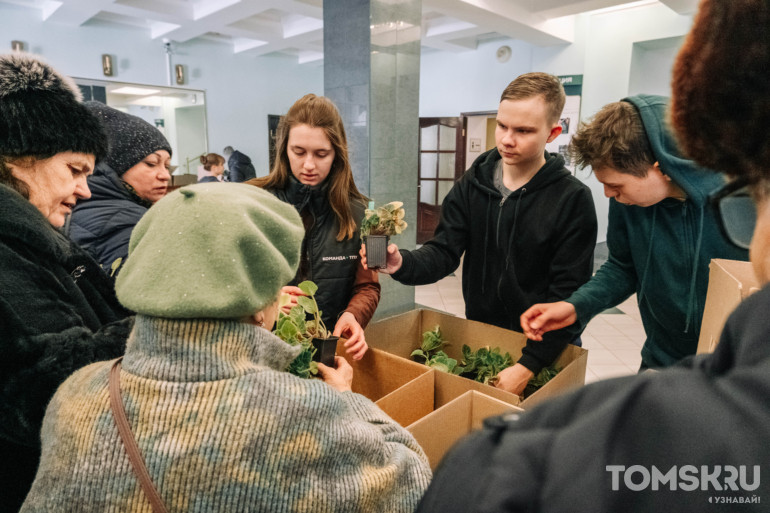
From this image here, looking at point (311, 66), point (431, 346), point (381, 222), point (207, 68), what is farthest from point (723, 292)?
point (311, 66)

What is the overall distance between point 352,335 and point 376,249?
1.00ft

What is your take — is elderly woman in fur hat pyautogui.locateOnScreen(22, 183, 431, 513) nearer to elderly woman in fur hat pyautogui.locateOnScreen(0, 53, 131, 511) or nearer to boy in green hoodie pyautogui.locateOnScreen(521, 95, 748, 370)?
elderly woman in fur hat pyautogui.locateOnScreen(0, 53, 131, 511)

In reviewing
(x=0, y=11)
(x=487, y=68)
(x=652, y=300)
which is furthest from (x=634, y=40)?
(x=0, y=11)

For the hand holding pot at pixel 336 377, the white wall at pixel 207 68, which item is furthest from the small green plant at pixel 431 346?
the white wall at pixel 207 68

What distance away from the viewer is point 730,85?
412mm

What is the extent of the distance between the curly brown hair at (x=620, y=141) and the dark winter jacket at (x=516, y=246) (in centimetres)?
35

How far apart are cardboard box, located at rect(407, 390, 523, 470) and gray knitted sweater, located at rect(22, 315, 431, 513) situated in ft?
1.17

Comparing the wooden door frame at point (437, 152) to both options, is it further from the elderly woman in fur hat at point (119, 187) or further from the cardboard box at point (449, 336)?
the elderly woman in fur hat at point (119, 187)

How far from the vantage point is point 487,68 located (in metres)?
7.71

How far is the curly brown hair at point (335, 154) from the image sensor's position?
1.70m

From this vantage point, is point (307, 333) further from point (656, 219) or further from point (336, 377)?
point (656, 219)

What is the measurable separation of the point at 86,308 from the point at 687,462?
3.68 ft

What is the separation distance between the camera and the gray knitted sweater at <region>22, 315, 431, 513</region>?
590 millimetres

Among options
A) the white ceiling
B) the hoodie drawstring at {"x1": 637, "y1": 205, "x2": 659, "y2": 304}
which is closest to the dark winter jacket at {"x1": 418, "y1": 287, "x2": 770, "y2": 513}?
the hoodie drawstring at {"x1": 637, "y1": 205, "x2": 659, "y2": 304}
